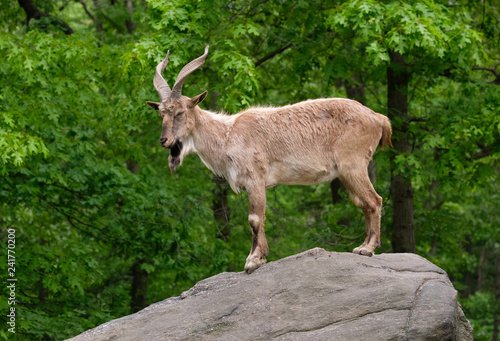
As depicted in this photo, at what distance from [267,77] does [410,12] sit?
6.65 m

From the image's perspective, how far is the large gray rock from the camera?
248 inches

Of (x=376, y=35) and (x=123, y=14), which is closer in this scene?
(x=376, y=35)

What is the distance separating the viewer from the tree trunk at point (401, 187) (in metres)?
12.1

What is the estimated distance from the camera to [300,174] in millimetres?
7395

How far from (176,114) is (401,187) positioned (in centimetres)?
644

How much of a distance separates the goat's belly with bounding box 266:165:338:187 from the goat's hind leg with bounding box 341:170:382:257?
0.20m

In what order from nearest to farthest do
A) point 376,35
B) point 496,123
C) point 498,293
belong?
→ 1. point 376,35
2. point 496,123
3. point 498,293

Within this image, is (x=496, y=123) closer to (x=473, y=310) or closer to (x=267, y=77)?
(x=267, y=77)

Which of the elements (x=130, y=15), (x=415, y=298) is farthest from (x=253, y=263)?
(x=130, y=15)

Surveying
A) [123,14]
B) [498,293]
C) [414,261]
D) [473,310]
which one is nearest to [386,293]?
[414,261]

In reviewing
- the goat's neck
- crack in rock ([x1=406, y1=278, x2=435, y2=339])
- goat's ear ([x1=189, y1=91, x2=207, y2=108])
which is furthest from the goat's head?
crack in rock ([x1=406, y1=278, x2=435, y2=339])

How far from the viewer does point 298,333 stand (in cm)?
651

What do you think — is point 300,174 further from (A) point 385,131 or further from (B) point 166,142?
(B) point 166,142

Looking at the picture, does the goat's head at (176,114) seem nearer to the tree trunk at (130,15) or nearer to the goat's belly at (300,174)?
the goat's belly at (300,174)
